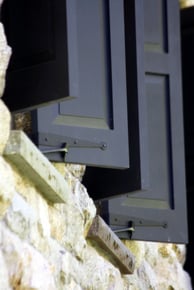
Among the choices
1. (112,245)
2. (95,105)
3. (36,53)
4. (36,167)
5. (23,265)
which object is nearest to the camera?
(23,265)

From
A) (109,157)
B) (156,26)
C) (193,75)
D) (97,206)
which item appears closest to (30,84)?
(109,157)

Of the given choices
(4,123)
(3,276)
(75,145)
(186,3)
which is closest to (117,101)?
(75,145)

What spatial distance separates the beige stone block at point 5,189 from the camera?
447 cm

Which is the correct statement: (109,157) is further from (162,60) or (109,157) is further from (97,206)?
(162,60)

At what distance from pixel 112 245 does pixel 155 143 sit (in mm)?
805

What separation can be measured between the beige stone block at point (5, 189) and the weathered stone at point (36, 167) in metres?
0.13

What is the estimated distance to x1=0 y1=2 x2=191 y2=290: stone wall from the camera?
14.9ft

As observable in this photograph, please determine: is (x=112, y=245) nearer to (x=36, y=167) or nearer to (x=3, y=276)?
(x=36, y=167)

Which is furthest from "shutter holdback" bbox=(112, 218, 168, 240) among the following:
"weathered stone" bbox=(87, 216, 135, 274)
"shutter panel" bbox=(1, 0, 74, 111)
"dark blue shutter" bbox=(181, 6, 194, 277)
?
"dark blue shutter" bbox=(181, 6, 194, 277)

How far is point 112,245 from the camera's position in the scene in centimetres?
600

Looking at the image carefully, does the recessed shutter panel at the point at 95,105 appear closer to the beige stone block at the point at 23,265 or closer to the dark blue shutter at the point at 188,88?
the beige stone block at the point at 23,265

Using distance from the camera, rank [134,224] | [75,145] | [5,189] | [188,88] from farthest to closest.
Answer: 1. [188,88]
2. [134,224]
3. [75,145]
4. [5,189]

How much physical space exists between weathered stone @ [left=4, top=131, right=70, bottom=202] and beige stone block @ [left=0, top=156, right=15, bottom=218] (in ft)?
0.43

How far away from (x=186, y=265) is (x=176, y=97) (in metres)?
1.96
